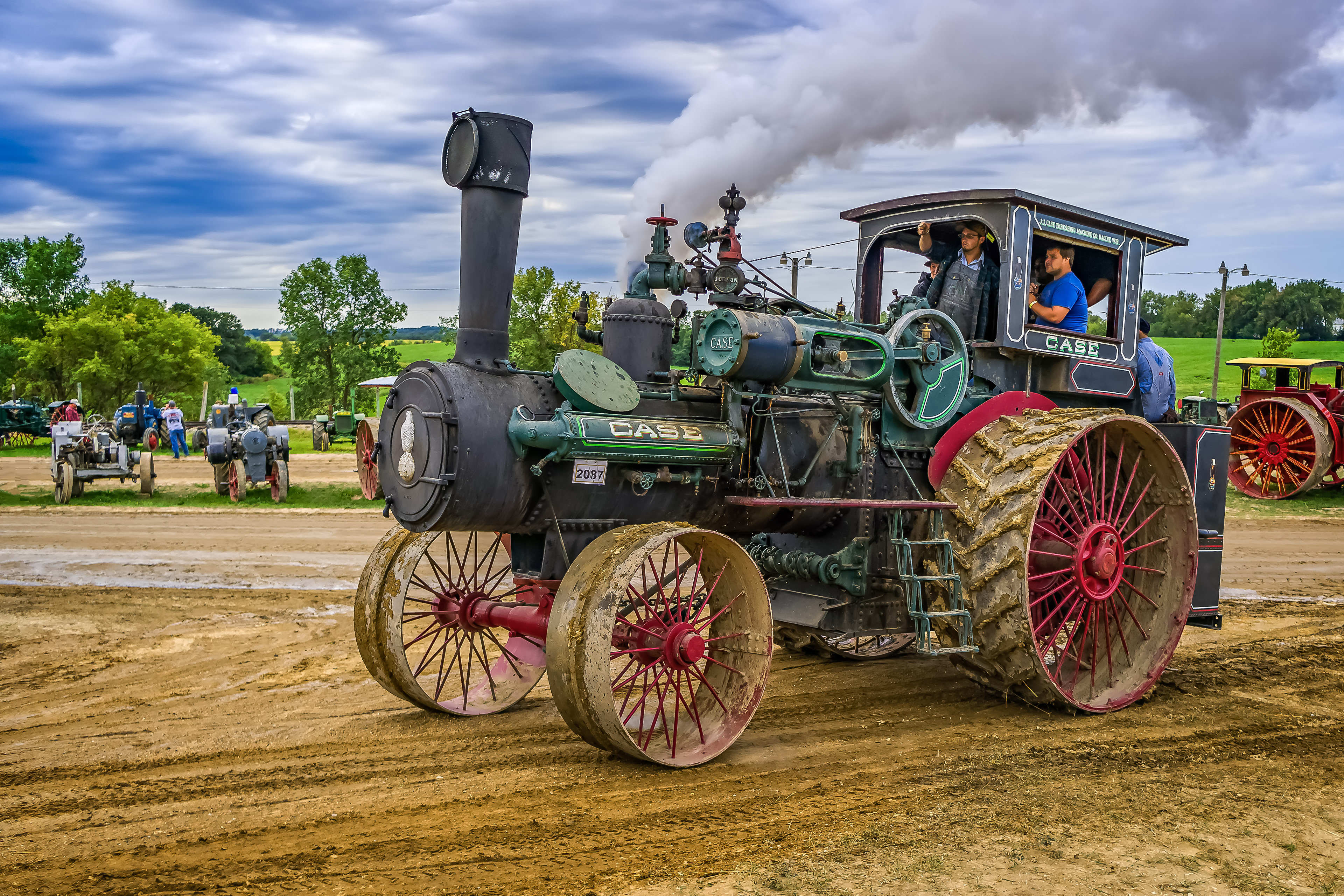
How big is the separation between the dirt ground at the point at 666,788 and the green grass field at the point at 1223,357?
40.0 metres

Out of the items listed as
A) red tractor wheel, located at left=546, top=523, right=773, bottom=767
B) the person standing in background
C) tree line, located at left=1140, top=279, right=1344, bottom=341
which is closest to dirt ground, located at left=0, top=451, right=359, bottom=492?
the person standing in background

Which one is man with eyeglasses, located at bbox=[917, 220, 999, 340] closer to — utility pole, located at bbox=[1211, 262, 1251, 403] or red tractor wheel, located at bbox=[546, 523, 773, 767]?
red tractor wheel, located at bbox=[546, 523, 773, 767]

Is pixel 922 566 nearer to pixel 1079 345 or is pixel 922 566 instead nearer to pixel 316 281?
pixel 1079 345

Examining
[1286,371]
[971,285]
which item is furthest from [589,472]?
[1286,371]

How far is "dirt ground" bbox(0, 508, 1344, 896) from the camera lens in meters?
3.61

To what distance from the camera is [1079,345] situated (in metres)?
6.52

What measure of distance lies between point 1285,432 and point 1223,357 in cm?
4183

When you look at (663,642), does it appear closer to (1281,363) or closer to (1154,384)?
Answer: (1154,384)

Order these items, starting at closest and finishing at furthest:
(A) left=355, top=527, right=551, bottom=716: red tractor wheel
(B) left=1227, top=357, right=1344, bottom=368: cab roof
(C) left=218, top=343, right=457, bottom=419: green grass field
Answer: (A) left=355, top=527, right=551, bottom=716: red tractor wheel → (B) left=1227, top=357, right=1344, bottom=368: cab roof → (C) left=218, top=343, right=457, bottom=419: green grass field

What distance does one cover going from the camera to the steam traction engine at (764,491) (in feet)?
15.2

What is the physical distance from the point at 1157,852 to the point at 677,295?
340cm

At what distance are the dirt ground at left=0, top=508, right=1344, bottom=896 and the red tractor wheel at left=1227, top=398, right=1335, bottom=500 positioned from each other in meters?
12.6

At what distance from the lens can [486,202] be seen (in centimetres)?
461

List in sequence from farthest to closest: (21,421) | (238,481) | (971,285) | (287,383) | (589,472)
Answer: (287,383) < (21,421) < (238,481) < (971,285) < (589,472)
